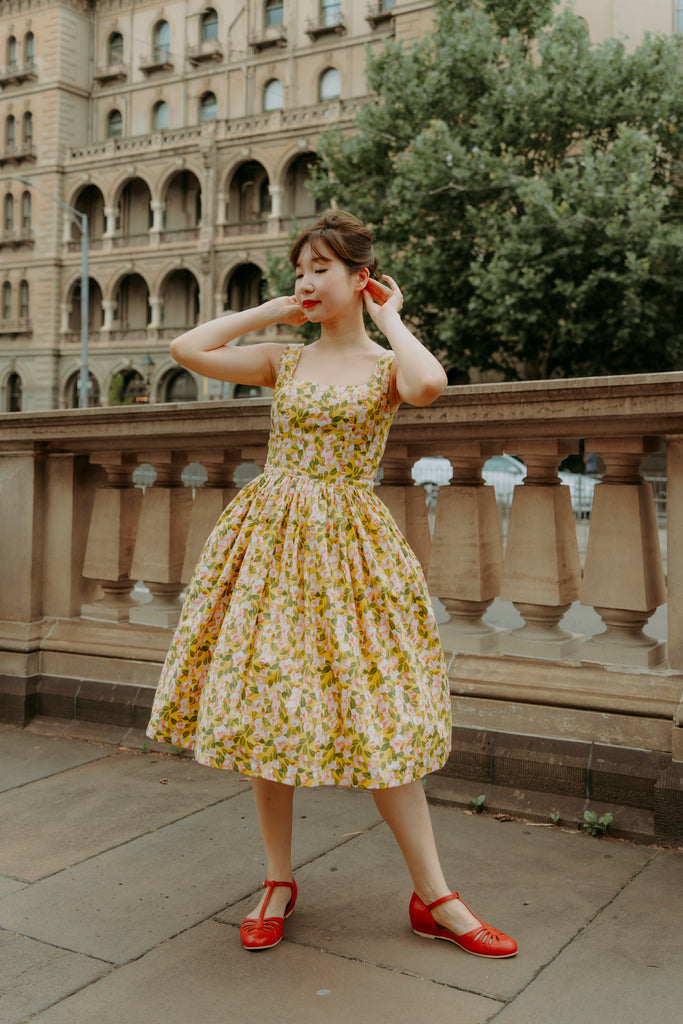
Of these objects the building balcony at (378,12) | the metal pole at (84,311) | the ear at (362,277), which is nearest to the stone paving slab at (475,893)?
the ear at (362,277)

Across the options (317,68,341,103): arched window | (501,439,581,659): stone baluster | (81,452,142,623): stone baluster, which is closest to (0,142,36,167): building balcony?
(317,68,341,103): arched window

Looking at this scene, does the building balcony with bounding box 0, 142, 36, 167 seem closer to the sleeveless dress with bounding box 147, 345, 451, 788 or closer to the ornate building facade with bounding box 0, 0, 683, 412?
the ornate building facade with bounding box 0, 0, 683, 412

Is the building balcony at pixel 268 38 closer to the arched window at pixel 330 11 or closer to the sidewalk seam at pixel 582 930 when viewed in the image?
the arched window at pixel 330 11

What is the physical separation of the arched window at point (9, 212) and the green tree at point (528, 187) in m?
25.4

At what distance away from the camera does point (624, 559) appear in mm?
3320

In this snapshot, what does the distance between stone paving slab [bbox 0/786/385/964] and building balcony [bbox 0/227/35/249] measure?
4394 centimetres

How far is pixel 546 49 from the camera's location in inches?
848

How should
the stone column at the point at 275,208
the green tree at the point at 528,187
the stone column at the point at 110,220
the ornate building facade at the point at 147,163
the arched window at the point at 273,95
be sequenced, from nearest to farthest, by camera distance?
1. the green tree at the point at 528,187
2. the stone column at the point at 275,208
3. the ornate building facade at the point at 147,163
4. the arched window at the point at 273,95
5. the stone column at the point at 110,220

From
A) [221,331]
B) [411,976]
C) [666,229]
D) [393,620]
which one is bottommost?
[411,976]

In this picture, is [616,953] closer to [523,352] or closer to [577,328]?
[577,328]

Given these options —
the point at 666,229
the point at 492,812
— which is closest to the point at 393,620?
the point at 492,812

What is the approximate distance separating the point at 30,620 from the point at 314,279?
284cm

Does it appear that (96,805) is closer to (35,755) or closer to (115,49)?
(35,755)

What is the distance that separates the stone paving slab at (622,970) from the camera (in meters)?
2.10
